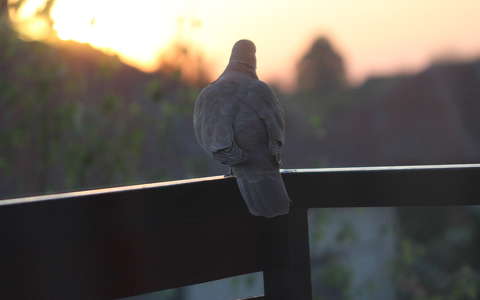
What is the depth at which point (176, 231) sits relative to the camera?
1.58 metres

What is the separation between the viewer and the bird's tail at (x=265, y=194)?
1665mm

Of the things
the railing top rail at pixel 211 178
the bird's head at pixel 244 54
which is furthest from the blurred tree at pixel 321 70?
the railing top rail at pixel 211 178

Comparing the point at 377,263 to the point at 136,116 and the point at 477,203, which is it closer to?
the point at 136,116

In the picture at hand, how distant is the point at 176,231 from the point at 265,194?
0.83 ft

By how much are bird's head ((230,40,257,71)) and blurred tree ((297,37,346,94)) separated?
10362 mm

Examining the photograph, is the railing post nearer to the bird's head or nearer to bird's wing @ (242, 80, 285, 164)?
bird's wing @ (242, 80, 285, 164)

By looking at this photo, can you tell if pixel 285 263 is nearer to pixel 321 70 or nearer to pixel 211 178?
pixel 211 178

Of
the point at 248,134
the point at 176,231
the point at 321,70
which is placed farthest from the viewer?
the point at 321,70

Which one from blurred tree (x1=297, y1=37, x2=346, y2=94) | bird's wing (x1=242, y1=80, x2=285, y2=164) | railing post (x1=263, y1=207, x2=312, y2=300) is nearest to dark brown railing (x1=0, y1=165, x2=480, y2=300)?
railing post (x1=263, y1=207, x2=312, y2=300)

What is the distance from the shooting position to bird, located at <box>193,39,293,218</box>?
67.0 inches

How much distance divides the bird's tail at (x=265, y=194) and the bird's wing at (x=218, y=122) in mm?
162

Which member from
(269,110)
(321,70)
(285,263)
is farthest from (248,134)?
(321,70)

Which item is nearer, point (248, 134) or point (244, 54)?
point (248, 134)

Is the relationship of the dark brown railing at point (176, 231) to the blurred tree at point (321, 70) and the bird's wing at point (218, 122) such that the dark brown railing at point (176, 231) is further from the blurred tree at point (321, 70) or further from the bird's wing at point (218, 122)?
the blurred tree at point (321, 70)
